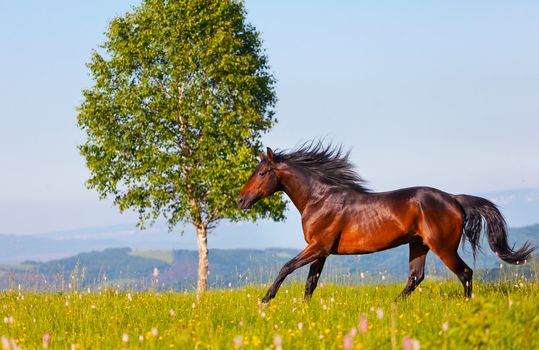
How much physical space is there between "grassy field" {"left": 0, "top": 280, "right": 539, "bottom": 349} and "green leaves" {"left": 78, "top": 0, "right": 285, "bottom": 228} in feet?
35.5

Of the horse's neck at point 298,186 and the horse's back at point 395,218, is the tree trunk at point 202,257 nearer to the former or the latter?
the horse's neck at point 298,186

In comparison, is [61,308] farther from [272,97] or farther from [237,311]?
[272,97]

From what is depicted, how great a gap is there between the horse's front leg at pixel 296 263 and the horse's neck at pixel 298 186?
0.96 m

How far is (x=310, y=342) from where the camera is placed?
8211 millimetres

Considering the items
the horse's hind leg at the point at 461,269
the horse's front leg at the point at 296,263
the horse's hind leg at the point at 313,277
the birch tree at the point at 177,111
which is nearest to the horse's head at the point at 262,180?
the horse's front leg at the point at 296,263

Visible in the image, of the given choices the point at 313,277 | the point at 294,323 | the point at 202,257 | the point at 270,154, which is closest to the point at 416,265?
the point at 313,277

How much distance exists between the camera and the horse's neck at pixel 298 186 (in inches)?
528

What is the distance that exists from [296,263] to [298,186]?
1.60m

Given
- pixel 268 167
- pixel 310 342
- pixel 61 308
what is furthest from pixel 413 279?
pixel 61 308

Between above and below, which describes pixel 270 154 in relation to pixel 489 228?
above

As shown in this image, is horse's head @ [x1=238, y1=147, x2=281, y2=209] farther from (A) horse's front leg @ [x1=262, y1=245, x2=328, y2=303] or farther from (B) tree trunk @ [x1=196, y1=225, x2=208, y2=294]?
(B) tree trunk @ [x1=196, y1=225, x2=208, y2=294]

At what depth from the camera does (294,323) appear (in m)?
9.59

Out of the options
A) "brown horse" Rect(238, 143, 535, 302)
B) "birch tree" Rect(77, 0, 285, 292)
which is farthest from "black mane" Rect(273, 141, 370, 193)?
"birch tree" Rect(77, 0, 285, 292)

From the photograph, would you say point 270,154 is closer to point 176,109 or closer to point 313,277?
point 313,277
